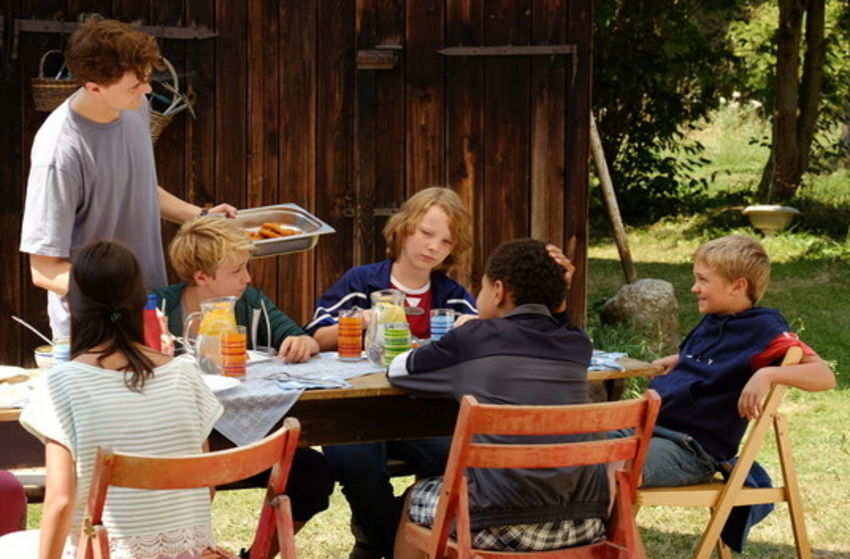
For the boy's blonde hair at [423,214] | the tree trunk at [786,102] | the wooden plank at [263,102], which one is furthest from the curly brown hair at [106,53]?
the tree trunk at [786,102]

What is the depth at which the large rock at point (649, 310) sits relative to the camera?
30.7 feet

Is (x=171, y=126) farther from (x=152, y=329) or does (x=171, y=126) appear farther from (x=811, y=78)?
(x=811, y=78)

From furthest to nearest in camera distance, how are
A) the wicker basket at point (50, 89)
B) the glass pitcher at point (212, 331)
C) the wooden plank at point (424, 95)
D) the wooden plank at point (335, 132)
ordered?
the wooden plank at point (424, 95)
the wooden plank at point (335, 132)
the wicker basket at point (50, 89)
the glass pitcher at point (212, 331)

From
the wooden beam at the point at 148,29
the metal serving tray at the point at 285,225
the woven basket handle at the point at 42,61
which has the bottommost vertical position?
the metal serving tray at the point at 285,225

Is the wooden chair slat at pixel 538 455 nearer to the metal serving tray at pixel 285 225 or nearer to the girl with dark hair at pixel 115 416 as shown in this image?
the girl with dark hair at pixel 115 416

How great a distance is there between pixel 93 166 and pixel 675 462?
2129 millimetres

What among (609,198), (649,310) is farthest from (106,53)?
(649,310)

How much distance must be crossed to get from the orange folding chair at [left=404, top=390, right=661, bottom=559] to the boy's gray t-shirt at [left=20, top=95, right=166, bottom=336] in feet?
5.46

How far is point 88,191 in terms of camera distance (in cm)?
469

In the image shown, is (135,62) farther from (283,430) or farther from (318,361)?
(283,430)

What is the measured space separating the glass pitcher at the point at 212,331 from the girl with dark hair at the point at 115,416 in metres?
0.84

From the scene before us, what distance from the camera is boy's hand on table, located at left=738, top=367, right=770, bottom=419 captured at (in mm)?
4332

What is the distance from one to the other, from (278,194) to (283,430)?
4.04m

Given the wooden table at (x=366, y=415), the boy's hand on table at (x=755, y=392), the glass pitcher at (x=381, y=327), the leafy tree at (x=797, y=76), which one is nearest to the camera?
the wooden table at (x=366, y=415)
